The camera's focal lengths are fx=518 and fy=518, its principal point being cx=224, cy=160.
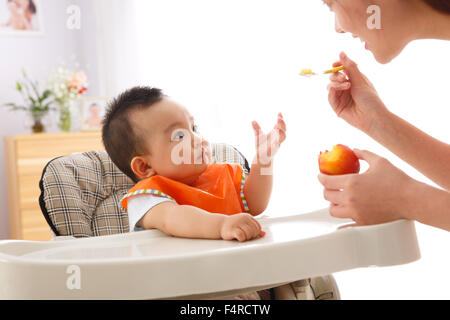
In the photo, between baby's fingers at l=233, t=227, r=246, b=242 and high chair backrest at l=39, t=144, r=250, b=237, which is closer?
baby's fingers at l=233, t=227, r=246, b=242

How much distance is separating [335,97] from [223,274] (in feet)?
2.06

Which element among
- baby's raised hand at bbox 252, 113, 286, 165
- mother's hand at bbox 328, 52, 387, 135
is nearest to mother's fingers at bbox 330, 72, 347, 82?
mother's hand at bbox 328, 52, 387, 135

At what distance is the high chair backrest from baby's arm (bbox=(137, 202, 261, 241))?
235 millimetres

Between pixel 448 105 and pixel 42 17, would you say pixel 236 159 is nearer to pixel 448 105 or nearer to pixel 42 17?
pixel 448 105

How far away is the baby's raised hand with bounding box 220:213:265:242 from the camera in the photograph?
0.89m

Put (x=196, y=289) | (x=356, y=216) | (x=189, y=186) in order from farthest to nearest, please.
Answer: (x=189, y=186)
(x=356, y=216)
(x=196, y=289)

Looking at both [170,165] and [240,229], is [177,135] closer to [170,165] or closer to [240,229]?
[170,165]

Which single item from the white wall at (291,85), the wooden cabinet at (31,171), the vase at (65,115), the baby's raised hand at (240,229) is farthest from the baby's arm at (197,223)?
the vase at (65,115)

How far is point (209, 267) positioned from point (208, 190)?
474mm

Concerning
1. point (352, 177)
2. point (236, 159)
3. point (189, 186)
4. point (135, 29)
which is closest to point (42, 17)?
point (135, 29)

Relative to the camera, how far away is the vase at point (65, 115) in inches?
131

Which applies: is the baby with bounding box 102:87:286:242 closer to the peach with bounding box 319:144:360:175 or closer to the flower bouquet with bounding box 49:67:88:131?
the peach with bounding box 319:144:360:175
